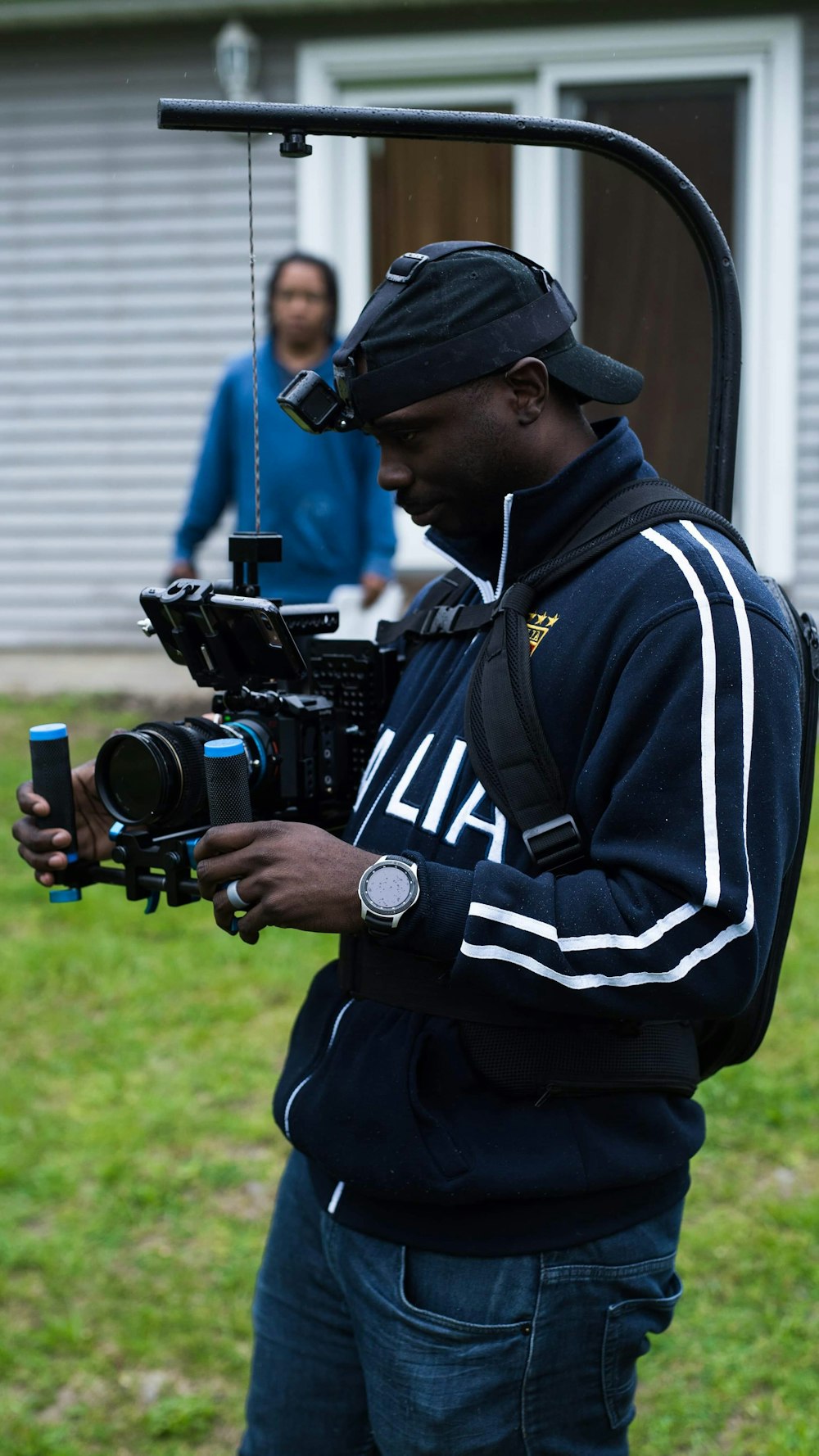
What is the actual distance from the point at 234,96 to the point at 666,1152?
264 inches

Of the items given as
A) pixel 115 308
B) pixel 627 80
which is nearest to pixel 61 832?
pixel 627 80

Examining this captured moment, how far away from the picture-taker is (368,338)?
1755 millimetres

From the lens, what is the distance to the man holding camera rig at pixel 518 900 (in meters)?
1.56

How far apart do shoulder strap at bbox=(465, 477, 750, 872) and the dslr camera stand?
0.27 meters

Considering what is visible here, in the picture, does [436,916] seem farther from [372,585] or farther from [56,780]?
[372,585]

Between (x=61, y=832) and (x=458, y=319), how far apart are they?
2.72 feet

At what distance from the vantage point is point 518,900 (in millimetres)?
1589

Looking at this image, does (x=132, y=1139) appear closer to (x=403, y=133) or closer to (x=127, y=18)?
(x=403, y=133)

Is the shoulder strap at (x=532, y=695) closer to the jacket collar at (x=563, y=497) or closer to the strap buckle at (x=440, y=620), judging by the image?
the jacket collar at (x=563, y=497)

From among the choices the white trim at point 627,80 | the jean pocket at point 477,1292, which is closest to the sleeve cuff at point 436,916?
the jean pocket at point 477,1292

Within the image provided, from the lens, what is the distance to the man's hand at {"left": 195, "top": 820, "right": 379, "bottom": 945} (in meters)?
1.61

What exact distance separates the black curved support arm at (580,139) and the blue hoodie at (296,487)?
295 centimetres

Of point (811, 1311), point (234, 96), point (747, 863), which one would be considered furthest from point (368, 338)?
point (234, 96)

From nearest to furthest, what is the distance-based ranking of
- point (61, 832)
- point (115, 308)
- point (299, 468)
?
point (61, 832)
point (299, 468)
point (115, 308)
